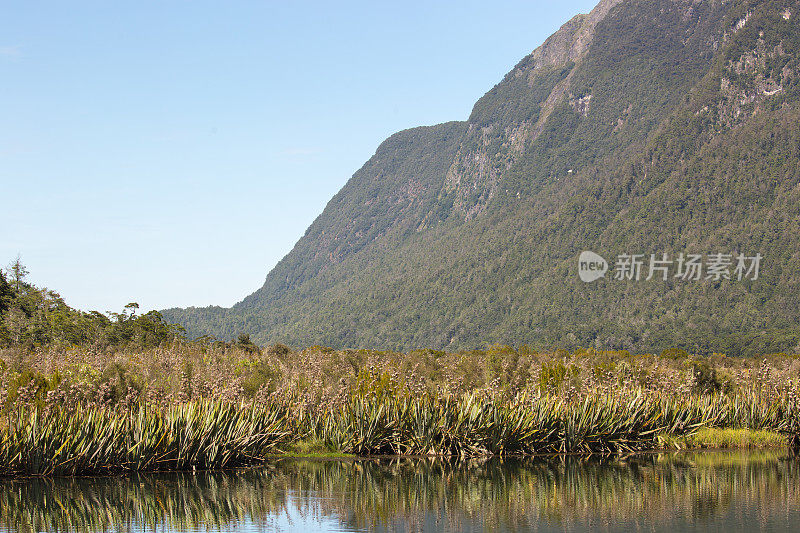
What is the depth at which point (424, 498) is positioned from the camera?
12.3 m

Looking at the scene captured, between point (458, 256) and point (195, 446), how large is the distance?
159003 mm

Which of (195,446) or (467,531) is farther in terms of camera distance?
(195,446)

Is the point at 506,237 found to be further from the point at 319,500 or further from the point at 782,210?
the point at 319,500

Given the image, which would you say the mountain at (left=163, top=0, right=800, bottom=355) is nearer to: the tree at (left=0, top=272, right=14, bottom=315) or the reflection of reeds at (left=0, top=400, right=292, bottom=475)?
the tree at (left=0, top=272, right=14, bottom=315)

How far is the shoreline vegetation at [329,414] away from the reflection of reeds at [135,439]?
0.07ft

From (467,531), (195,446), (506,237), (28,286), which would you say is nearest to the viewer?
(467,531)

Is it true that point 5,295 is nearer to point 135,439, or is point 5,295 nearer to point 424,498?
point 135,439

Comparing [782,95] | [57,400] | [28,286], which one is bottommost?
→ [57,400]

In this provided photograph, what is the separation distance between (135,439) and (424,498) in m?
4.90

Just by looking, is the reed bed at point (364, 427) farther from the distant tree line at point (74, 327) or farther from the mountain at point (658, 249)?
the mountain at point (658, 249)

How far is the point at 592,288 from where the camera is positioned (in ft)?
432

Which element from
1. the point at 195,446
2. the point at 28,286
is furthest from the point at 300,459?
the point at 28,286

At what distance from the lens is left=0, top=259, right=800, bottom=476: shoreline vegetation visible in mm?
13695

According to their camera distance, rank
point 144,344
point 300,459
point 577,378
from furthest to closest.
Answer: point 144,344 < point 577,378 < point 300,459
